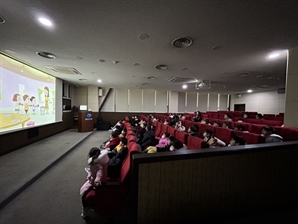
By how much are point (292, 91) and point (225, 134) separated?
1.82 meters

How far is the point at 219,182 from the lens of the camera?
1474 millimetres

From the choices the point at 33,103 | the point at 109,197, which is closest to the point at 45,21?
the point at 109,197

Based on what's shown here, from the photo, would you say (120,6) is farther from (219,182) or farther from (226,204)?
(226,204)

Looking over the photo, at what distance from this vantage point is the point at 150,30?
242 centimetres

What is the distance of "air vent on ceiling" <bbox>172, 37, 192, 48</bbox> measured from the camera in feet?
9.04

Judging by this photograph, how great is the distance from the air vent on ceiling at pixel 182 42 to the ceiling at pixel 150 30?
0.09 metres

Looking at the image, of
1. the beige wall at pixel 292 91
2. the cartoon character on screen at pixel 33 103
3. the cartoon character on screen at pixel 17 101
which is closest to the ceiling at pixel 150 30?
the beige wall at pixel 292 91

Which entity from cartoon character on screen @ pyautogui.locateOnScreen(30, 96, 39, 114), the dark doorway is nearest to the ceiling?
cartoon character on screen @ pyautogui.locateOnScreen(30, 96, 39, 114)

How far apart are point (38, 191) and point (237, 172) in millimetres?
3161

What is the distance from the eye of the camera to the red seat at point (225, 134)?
10.8ft

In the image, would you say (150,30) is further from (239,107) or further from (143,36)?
(239,107)

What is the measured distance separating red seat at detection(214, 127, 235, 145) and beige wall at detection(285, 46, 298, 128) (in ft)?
4.62

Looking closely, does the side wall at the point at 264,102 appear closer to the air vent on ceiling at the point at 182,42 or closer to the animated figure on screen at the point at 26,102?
the air vent on ceiling at the point at 182,42

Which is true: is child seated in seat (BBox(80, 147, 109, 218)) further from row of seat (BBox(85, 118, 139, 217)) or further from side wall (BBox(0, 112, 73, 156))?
side wall (BBox(0, 112, 73, 156))
